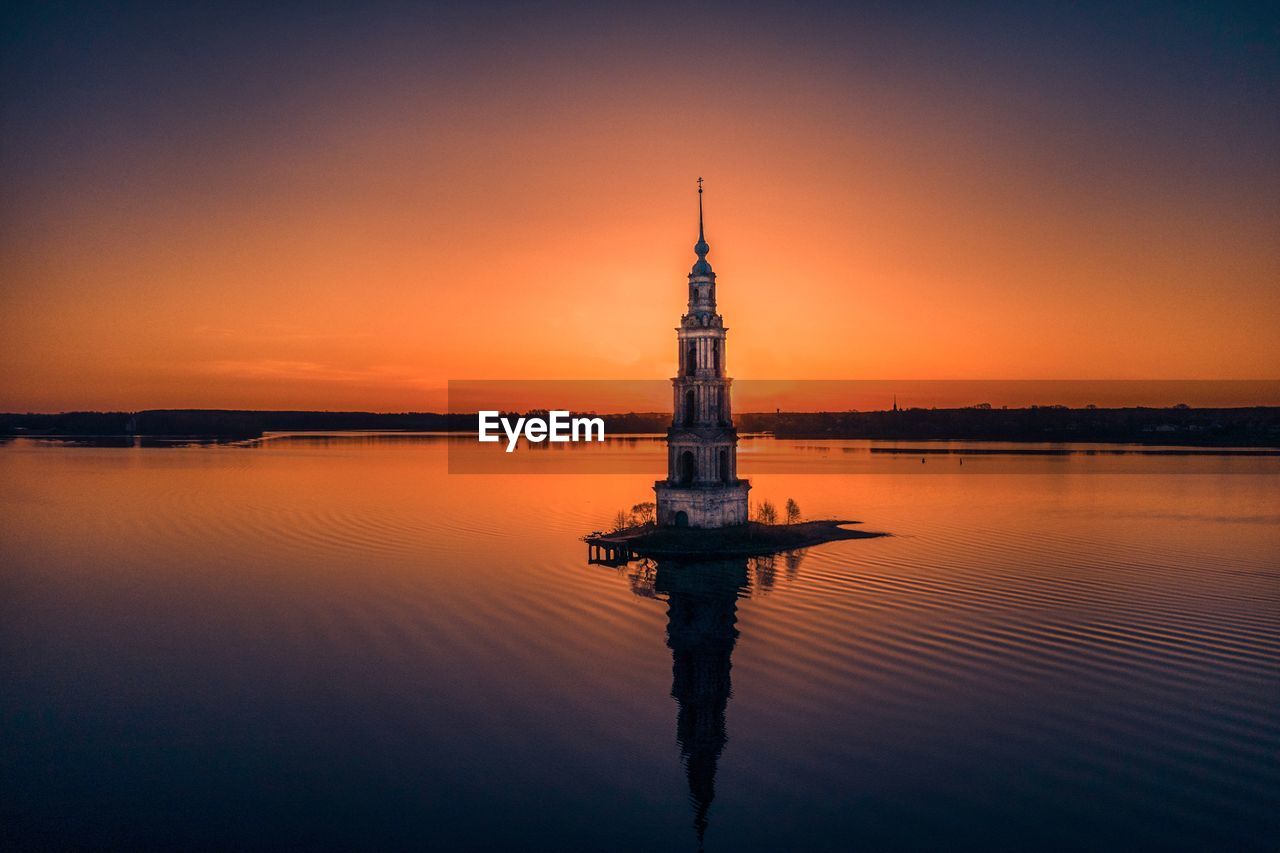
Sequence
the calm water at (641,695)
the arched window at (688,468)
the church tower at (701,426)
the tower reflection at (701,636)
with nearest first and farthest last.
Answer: the calm water at (641,695)
the tower reflection at (701,636)
the church tower at (701,426)
the arched window at (688,468)

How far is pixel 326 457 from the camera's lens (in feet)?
568

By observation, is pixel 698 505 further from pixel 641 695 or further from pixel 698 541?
pixel 641 695

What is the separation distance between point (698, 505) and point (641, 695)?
91.6ft

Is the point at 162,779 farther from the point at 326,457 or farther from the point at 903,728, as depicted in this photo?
the point at 326,457

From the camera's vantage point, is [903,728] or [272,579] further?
[272,579]

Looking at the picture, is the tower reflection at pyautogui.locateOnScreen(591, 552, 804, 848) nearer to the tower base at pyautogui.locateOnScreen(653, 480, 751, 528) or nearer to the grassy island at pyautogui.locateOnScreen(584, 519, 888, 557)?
the grassy island at pyautogui.locateOnScreen(584, 519, 888, 557)

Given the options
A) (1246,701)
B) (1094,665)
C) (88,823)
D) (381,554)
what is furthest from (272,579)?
(1246,701)

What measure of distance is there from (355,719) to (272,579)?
2563 cm

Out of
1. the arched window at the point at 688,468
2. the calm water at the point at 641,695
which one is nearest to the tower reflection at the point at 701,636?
the calm water at the point at 641,695

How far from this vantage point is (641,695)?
27.2 metres

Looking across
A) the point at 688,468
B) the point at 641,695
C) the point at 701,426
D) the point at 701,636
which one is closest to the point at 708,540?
the point at 688,468

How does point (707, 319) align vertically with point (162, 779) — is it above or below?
above

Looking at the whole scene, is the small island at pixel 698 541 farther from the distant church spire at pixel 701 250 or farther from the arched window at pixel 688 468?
the distant church spire at pixel 701 250

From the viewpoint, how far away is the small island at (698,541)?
51781mm
